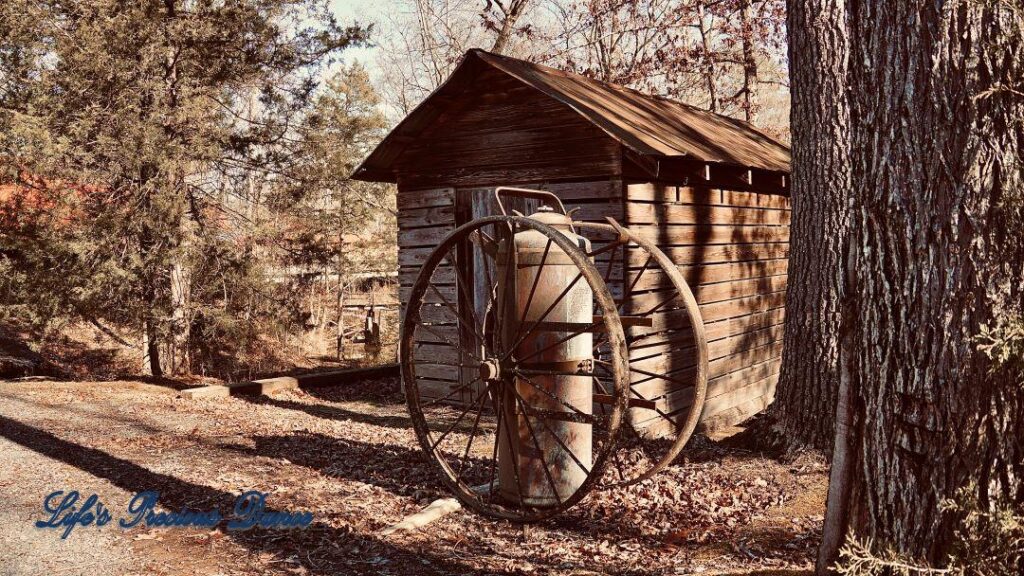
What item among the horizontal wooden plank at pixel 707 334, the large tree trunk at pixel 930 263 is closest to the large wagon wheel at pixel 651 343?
the horizontal wooden plank at pixel 707 334

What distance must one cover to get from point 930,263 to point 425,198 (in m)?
8.32

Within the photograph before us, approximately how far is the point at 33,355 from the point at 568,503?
16395mm

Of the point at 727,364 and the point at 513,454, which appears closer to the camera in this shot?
the point at 513,454

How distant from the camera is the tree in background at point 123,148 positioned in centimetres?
1295

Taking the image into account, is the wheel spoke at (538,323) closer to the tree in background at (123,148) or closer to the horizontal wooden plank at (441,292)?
the horizontal wooden plank at (441,292)

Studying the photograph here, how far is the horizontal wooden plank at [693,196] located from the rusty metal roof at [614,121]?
20.7 inches

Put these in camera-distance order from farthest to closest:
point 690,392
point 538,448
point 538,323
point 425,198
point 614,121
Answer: point 425,198 < point 690,392 < point 614,121 < point 538,448 < point 538,323

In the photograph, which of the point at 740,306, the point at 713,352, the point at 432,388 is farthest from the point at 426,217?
the point at 740,306

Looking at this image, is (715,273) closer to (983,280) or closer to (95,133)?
(983,280)

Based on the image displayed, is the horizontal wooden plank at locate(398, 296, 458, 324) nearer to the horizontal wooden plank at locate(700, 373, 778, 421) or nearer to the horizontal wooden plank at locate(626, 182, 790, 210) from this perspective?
the horizontal wooden plank at locate(626, 182, 790, 210)

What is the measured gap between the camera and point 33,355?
17250mm

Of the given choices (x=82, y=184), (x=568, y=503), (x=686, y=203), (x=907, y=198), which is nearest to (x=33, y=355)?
(x=82, y=184)

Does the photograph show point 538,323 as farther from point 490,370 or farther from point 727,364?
point 727,364

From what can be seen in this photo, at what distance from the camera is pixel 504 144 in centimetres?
976
